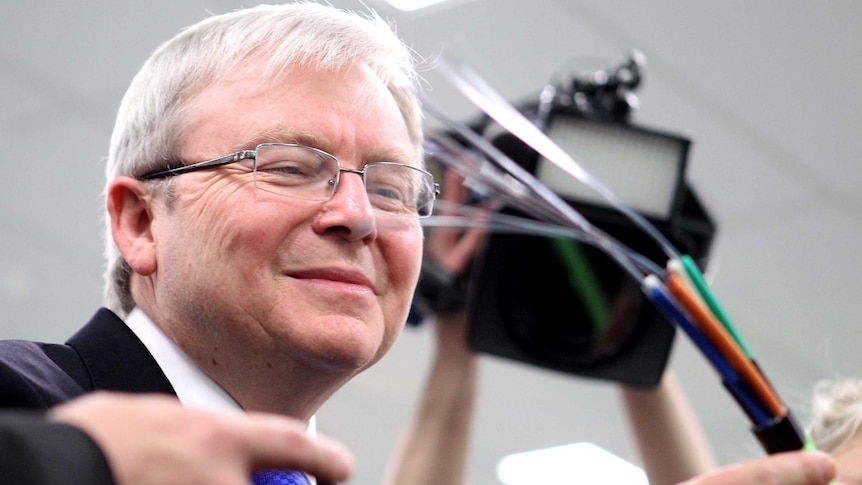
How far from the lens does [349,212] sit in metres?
0.84

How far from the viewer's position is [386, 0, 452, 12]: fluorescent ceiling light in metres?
1.98

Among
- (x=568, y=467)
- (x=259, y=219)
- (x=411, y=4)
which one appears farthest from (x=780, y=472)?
(x=568, y=467)

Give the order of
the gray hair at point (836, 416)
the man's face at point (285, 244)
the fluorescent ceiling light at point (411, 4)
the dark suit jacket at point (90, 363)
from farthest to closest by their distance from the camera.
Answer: the fluorescent ceiling light at point (411, 4) < the gray hair at point (836, 416) < the man's face at point (285, 244) < the dark suit jacket at point (90, 363)

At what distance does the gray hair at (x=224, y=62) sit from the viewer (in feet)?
2.96

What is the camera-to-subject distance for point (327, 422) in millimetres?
3773

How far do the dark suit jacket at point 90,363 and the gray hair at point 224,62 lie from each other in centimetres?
13

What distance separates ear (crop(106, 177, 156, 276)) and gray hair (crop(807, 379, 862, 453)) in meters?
0.67

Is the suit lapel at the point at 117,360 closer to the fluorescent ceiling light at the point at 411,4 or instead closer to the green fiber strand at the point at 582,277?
the green fiber strand at the point at 582,277

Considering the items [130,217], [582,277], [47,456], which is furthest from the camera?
[582,277]

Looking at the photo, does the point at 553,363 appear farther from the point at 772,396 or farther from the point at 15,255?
the point at 15,255

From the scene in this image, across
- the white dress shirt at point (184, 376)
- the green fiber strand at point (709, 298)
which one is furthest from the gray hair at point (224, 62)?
the green fiber strand at point (709, 298)

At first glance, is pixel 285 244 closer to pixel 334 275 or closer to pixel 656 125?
pixel 334 275

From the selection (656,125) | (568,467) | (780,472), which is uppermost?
(780,472)

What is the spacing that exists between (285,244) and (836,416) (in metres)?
0.62
